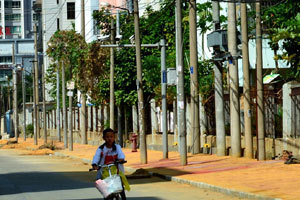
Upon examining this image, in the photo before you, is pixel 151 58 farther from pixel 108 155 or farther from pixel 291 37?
pixel 291 37

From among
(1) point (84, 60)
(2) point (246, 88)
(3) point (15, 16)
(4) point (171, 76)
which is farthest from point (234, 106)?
(3) point (15, 16)

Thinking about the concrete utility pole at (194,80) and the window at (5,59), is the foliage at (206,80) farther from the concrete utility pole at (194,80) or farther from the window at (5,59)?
the window at (5,59)

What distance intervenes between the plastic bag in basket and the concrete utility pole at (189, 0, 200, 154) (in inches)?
695

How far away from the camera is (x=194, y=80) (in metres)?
32.5

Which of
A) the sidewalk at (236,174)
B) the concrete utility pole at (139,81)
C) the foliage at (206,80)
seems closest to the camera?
the sidewalk at (236,174)

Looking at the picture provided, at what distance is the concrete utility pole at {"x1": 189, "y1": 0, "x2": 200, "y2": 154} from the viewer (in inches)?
1250

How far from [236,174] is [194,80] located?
10.5 metres

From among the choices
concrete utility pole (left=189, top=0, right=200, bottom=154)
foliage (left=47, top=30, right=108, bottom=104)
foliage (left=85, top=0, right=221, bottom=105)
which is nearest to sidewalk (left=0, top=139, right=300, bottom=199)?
concrete utility pole (left=189, top=0, right=200, bottom=154)

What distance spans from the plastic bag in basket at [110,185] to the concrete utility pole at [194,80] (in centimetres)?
1764

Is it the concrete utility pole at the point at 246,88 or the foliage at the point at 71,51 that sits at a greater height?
the foliage at the point at 71,51

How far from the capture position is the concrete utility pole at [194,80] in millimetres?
31750

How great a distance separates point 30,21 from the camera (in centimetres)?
19525

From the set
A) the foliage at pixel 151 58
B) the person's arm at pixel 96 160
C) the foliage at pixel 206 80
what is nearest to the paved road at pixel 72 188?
the person's arm at pixel 96 160

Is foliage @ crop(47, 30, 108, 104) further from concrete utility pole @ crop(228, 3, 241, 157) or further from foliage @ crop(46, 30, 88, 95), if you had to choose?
concrete utility pole @ crop(228, 3, 241, 157)
